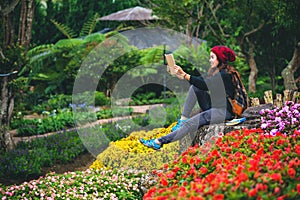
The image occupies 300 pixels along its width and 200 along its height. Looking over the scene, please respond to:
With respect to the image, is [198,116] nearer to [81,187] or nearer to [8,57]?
[81,187]

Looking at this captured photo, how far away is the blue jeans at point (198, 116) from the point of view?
5156 mm

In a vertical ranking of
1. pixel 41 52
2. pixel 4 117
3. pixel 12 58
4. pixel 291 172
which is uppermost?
pixel 41 52

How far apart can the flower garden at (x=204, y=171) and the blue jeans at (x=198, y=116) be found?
1.59 feet

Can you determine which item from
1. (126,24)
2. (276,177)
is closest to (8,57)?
(276,177)

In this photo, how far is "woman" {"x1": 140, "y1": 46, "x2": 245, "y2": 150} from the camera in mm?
5055

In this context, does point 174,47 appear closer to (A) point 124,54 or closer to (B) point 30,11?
(A) point 124,54

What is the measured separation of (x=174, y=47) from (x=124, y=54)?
209 cm

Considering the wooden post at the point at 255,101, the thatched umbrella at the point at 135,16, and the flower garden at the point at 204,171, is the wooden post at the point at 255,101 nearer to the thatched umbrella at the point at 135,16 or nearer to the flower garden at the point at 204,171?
the flower garden at the point at 204,171

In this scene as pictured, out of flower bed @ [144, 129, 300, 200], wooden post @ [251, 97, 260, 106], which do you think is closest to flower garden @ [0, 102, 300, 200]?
flower bed @ [144, 129, 300, 200]

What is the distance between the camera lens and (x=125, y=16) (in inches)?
591

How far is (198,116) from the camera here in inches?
208

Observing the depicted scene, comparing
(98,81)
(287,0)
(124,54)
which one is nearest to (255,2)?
(287,0)

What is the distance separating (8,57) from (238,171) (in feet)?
16.8

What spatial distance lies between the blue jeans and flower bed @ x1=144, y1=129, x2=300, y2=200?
0.93m
